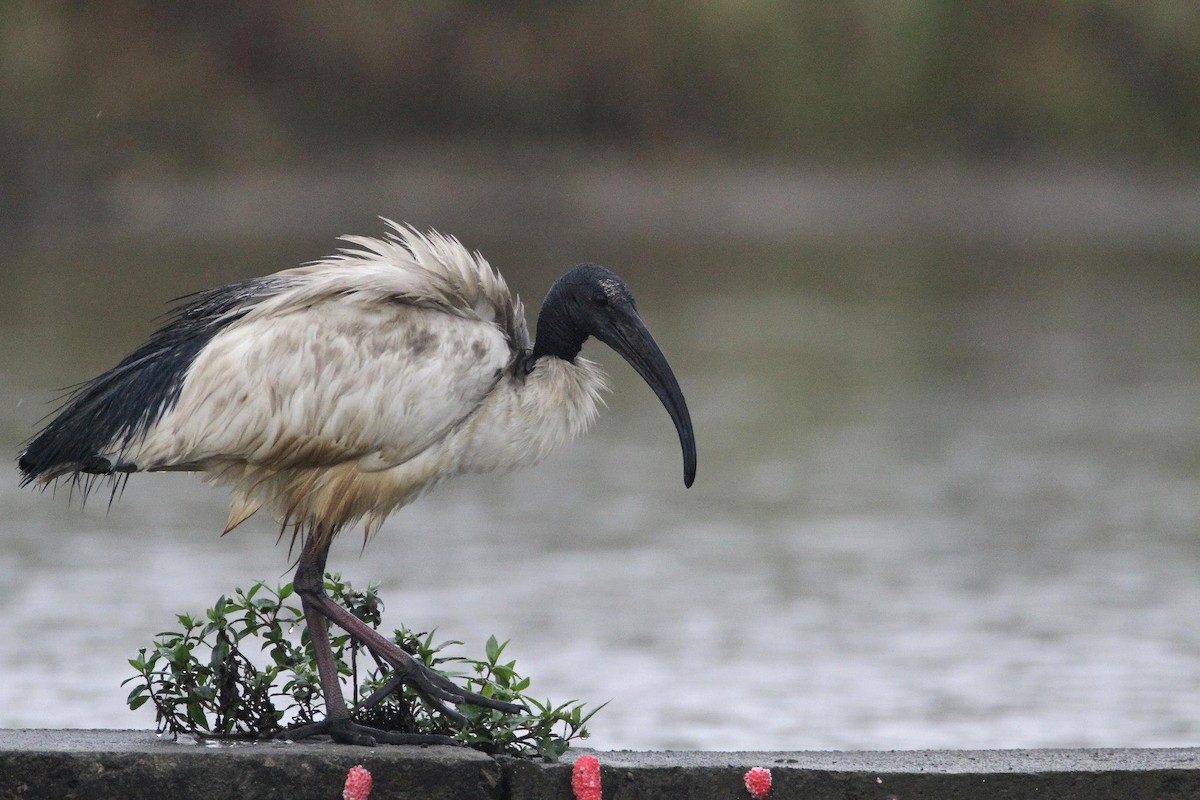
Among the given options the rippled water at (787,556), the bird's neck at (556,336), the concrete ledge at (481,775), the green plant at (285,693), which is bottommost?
the concrete ledge at (481,775)

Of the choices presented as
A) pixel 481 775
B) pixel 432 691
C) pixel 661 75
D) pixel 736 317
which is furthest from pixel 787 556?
pixel 661 75

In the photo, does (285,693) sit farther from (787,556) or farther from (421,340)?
(787,556)

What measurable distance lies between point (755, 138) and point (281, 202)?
50.8 feet

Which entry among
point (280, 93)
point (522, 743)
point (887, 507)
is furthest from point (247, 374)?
point (280, 93)

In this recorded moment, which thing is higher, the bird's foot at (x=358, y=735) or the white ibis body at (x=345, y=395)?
the white ibis body at (x=345, y=395)

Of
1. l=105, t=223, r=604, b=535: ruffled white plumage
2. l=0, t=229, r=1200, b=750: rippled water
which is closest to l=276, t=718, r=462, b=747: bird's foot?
l=105, t=223, r=604, b=535: ruffled white plumage

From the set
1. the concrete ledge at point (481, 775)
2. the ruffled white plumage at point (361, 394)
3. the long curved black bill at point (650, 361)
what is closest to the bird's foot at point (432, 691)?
the concrete ledge at point (481, 775)

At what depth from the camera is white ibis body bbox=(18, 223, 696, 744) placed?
594 cm

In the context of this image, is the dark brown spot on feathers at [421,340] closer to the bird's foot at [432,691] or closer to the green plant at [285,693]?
the green plant at [285,693]

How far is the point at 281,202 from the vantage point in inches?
2154

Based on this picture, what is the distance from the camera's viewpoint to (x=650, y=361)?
6289 mm

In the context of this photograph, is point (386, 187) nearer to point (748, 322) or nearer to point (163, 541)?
point (748, 322)

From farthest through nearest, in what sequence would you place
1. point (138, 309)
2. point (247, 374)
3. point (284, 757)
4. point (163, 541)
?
point (138, 309), point (163, 541), point (247, 374), point (284, 757)

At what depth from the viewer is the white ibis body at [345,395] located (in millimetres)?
5941
